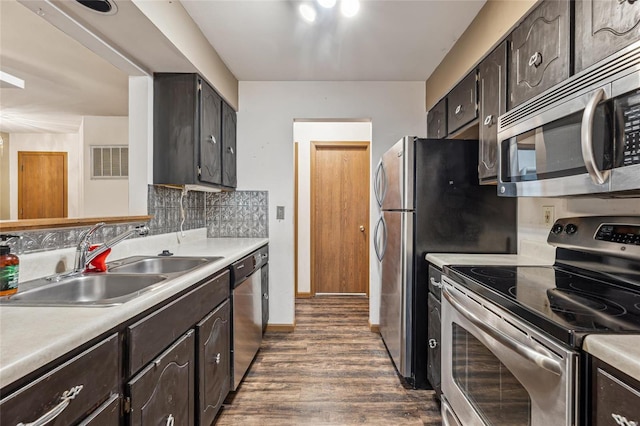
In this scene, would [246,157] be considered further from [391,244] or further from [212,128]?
[391,244]

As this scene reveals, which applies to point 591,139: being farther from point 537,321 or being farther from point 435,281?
point 435,281

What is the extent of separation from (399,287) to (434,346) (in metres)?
0.42

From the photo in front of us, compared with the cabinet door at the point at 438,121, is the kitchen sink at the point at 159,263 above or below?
below

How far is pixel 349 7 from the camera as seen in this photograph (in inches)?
73.2

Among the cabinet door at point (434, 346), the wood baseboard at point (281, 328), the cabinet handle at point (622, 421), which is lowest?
the wood baseboard at point (281, 328)

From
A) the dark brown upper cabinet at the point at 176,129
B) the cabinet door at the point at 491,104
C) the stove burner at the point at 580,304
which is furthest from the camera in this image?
the dark brown upper cabinet at the point at 176,129

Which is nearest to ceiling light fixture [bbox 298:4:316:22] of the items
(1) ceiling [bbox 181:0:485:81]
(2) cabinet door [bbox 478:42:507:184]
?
(1) ceiling [bbox 181:0:485:81]

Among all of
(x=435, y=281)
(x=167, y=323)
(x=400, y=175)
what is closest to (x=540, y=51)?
(x=400, y=175)

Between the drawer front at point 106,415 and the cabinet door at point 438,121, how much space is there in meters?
2.59

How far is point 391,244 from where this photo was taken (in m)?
2.36

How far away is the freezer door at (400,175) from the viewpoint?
204cm

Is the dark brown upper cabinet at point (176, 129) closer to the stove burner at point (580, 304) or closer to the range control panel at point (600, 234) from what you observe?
the stove burner at point (580, 304)

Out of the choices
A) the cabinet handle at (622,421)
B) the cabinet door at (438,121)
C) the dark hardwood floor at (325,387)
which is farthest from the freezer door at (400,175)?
the cabinet handle at (622,421)

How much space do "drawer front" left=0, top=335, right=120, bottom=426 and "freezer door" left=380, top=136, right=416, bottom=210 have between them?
171cm
